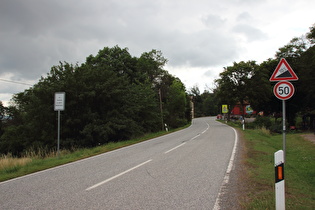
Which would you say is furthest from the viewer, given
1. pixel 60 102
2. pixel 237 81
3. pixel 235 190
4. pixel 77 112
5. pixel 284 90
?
pixel 237 81

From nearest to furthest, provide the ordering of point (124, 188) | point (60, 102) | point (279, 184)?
1. point (279, 184)
2. point (124, 188)
3. point (60, 102)

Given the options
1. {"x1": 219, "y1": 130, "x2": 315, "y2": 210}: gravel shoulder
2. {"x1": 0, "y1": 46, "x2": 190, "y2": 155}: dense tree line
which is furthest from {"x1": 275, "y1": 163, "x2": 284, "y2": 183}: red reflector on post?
{"x1": 0, "y1": 46, "x2": 190, "y2": 155}: dense tree line

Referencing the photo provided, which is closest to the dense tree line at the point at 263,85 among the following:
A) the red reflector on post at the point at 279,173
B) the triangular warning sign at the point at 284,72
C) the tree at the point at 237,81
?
the tree at the point at 237,81

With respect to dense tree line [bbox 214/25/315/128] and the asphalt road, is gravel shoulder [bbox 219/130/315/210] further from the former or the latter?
dense tree line [bbox 214/25/315/128]

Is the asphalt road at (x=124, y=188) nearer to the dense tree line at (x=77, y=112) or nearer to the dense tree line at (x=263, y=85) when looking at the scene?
the dense tree line at (x=77, y=112)

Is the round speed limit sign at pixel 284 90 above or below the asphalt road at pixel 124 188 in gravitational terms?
above

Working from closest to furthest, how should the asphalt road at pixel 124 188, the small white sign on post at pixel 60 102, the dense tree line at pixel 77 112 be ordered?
1. the asphalt road at pixel 124 188
2. the small white sign on post at pixel 60 102
3. the dense tree line at pixel 77 112

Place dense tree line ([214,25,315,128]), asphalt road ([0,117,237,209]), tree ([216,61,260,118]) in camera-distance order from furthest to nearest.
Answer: tree ([216,61,260,118]) → dense tree line ([214,25,315,128]) → asphalt road ([0,117,237,209])

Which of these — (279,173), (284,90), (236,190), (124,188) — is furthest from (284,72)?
(124,188)

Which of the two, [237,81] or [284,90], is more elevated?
[237,81]

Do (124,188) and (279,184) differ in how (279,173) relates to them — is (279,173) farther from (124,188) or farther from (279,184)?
(124,188)

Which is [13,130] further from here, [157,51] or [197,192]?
[157,51]

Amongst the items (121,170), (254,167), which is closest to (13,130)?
(121,170)

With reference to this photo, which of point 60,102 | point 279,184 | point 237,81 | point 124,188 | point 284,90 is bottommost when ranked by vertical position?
point 124,188
